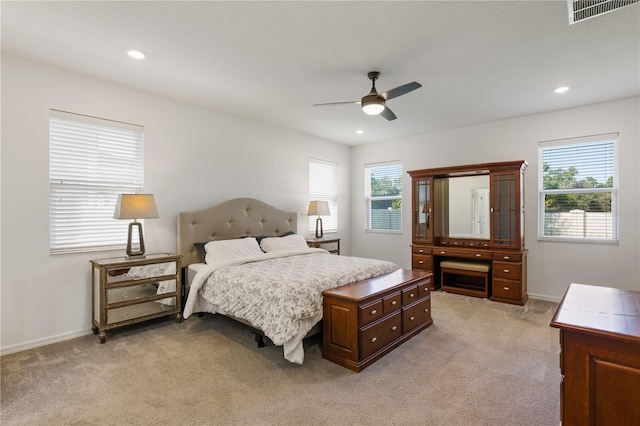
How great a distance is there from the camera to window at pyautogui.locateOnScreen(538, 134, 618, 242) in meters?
4.29

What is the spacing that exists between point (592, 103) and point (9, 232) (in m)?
6.82

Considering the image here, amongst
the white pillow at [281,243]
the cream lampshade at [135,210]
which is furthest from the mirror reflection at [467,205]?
the cream lampshade at [135,210]

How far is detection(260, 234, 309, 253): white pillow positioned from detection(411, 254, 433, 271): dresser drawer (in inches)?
77.1

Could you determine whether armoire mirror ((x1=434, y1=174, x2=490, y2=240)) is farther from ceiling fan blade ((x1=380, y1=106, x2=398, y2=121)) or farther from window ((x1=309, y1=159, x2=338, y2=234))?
ceiling fan blade ((x1=380, y1=106, x2=398, y2=121))

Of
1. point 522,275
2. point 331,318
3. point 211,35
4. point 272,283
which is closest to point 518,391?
point 331,318

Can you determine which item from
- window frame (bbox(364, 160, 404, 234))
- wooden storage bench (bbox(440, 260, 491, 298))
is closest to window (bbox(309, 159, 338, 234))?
window frame (bbox(364, 160, 404, 234))

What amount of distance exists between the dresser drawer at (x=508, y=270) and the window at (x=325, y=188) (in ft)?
9.82

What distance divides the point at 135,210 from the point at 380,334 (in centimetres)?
274

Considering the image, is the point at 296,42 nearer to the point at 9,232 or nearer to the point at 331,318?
the point at 331,318

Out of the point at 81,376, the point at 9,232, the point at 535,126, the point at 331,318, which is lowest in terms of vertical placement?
the point at 81,376

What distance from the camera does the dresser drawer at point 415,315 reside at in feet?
10.5

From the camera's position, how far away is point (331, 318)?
110 inches

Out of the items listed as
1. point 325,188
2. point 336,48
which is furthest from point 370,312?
point 325,188

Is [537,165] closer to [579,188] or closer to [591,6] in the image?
[579,188]
